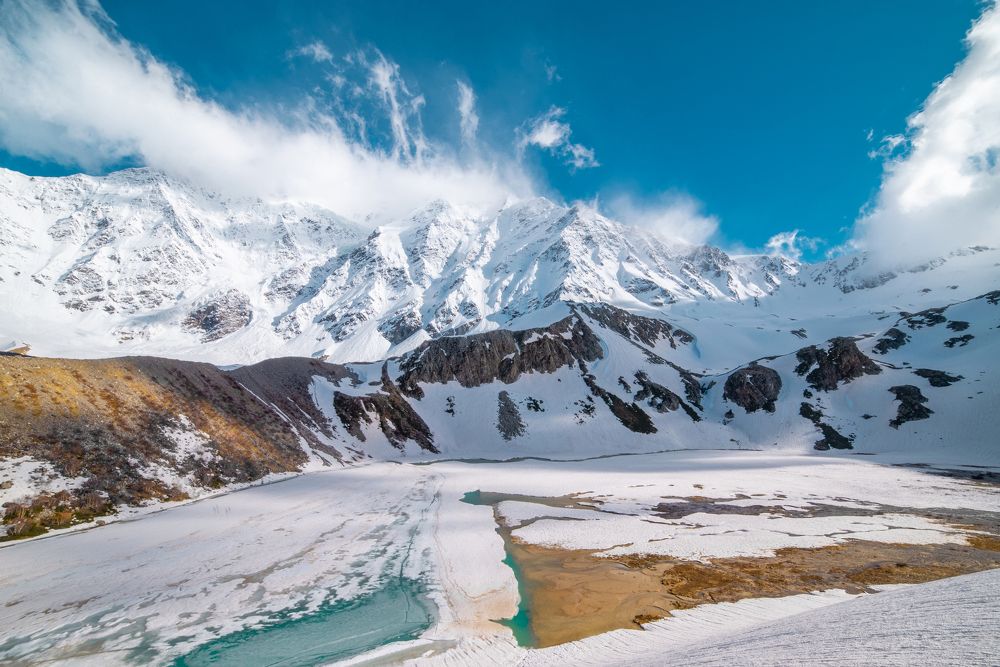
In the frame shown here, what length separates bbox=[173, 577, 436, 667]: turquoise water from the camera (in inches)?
440

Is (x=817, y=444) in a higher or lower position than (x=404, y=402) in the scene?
lower

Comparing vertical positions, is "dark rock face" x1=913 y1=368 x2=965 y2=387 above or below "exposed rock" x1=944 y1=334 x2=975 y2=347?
below

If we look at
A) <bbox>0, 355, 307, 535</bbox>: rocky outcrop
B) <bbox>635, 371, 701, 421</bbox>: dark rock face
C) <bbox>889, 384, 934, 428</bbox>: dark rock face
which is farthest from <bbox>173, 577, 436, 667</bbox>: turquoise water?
<bbox>889, 384, 934, 428</bbox>: dark rock face

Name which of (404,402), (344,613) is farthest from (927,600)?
(404,402)

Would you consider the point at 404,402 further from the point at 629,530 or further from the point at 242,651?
the point at 242,651

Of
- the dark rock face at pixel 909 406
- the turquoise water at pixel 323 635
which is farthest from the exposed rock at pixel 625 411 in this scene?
the turquoise water at pixel 323 635

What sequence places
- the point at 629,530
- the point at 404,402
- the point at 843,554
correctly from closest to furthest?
1. the point at 843,554
2. the point at 629,530
3. the point at 404,402

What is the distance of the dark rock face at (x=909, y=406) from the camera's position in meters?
85.6

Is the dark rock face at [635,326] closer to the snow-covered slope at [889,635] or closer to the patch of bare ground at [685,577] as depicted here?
the patch of bare ground at [685,577]

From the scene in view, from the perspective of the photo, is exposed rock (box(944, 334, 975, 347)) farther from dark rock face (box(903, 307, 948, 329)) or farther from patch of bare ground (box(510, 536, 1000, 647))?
patch of bare ground (box(510, 536, 1000, 647))

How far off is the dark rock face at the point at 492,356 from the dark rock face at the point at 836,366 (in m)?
52.0

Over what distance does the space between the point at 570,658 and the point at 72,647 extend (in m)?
13.4

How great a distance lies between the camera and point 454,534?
78.8 feet

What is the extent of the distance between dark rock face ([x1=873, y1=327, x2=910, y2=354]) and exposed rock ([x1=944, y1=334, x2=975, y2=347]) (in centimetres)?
995
